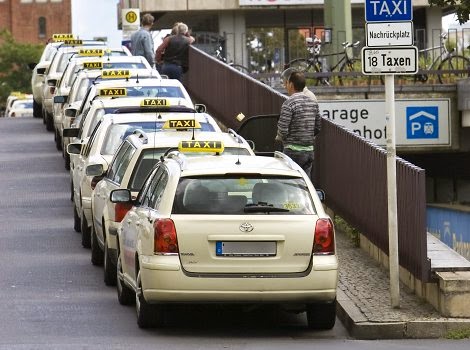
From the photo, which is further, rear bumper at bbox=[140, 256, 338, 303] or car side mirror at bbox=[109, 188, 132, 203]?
car side mirror at bbox=[109, 188, 132, 203]

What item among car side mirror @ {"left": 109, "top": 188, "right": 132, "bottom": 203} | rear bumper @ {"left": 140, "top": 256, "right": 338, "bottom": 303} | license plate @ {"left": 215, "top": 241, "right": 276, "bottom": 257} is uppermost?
car side mirror @ {"left": 109, "top": 188, "right": 132, "bottom": 203}

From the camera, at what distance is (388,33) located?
15.2 metres

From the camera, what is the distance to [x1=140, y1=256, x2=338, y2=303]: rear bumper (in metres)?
13.4

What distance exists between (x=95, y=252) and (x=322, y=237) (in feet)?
17.0

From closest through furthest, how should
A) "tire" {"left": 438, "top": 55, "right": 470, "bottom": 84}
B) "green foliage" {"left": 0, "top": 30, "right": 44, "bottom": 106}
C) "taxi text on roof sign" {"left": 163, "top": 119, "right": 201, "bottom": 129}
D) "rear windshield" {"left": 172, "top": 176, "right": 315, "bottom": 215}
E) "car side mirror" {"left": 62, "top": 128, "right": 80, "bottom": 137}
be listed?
"rear windshield" {"left": 172, "top": 176, "right": 315, "bottom": 215}, "taxi text on roof sign" {"left": 163, "top": 119, "right": 201, "bottom": 129}, "car side mirror" {"left": 62, "top": 128, "right": 80, "bottom": 137}, "tire" {"left": 438, "top": 55, "right": 470, "bottom": 84}, "green foliage" {"left": 0, "top": 30, "right": 44, "bottom": 106}

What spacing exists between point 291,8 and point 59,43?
1120 cm

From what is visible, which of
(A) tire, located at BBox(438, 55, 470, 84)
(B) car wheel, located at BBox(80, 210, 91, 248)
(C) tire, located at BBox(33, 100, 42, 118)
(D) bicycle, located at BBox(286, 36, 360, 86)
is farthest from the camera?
(C) tire, located at BBox(33, 100, 42, 118)

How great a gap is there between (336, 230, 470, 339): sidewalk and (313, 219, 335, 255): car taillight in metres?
0.71

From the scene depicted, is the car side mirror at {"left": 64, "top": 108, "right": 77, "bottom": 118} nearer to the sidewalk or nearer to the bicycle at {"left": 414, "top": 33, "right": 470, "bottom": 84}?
the sidewalk

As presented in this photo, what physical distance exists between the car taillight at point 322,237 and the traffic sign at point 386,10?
2447 millimetres

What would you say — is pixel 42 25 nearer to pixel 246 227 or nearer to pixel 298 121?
pixel 298 121

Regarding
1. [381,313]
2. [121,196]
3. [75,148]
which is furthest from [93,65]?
[381,313]

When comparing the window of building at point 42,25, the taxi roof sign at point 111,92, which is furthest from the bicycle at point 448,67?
the window of building at point 42,25

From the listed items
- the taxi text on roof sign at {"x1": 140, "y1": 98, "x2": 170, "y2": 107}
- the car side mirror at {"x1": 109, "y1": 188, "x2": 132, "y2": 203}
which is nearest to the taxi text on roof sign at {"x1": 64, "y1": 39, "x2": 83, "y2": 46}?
the taxi text on roof sign at {"x1": 140, "y1": 98, "x2": 170, "y2": 107}
